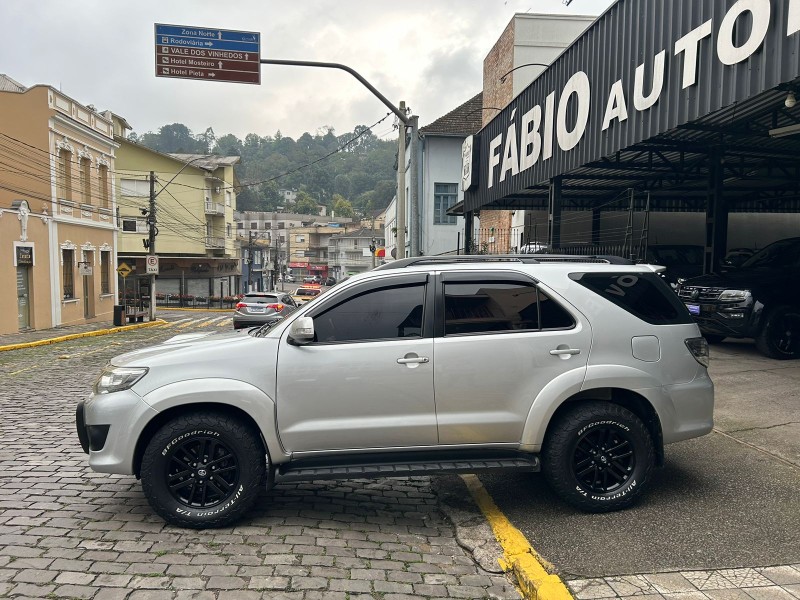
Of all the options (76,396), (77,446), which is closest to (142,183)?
(76,396)

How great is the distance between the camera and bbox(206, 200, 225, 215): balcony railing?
4993 centimetres

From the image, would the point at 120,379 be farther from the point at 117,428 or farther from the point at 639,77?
the point at 639,77

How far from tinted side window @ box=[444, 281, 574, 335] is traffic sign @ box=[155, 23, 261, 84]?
908 cm

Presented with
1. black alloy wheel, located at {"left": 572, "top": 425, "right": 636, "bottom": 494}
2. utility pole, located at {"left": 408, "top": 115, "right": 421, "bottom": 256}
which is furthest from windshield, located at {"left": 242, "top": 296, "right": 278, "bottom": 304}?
black alloy wheel, located at {"left": 572, "top": 425, "right": 636, "bottom": 494}

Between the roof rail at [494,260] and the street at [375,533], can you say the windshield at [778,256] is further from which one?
the roof rail at [494,260]

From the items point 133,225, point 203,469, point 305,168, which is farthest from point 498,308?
point 305,168

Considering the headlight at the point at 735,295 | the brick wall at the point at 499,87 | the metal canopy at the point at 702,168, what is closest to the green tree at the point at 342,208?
the brick wall at the point at 499,87

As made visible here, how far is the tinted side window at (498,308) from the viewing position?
4.28 metres

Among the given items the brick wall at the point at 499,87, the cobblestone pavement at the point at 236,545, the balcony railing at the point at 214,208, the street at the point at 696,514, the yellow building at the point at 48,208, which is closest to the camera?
the cobblestone pavement at the point at 236,545

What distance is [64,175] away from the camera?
23719mm

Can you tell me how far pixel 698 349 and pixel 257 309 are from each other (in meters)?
18.5

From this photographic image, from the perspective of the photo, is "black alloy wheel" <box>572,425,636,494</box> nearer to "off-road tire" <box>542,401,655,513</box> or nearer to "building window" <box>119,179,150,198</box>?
"off-road tire" <box>542,401,655,513</box>

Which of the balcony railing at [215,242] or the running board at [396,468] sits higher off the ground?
the balcony railing at [215,242]

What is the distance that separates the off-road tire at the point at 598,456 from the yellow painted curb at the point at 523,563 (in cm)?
49
